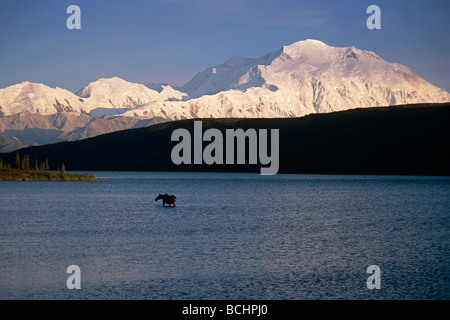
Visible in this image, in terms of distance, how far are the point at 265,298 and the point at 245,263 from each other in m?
10.8

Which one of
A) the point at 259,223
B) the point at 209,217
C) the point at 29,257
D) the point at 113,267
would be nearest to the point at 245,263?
the point at 113,267

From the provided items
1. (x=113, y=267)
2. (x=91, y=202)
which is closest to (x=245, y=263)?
(x=113, y=267)

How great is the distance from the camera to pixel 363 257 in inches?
1905

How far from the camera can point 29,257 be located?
4678cm

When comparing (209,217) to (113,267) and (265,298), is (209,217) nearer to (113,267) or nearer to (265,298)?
(113,267)
